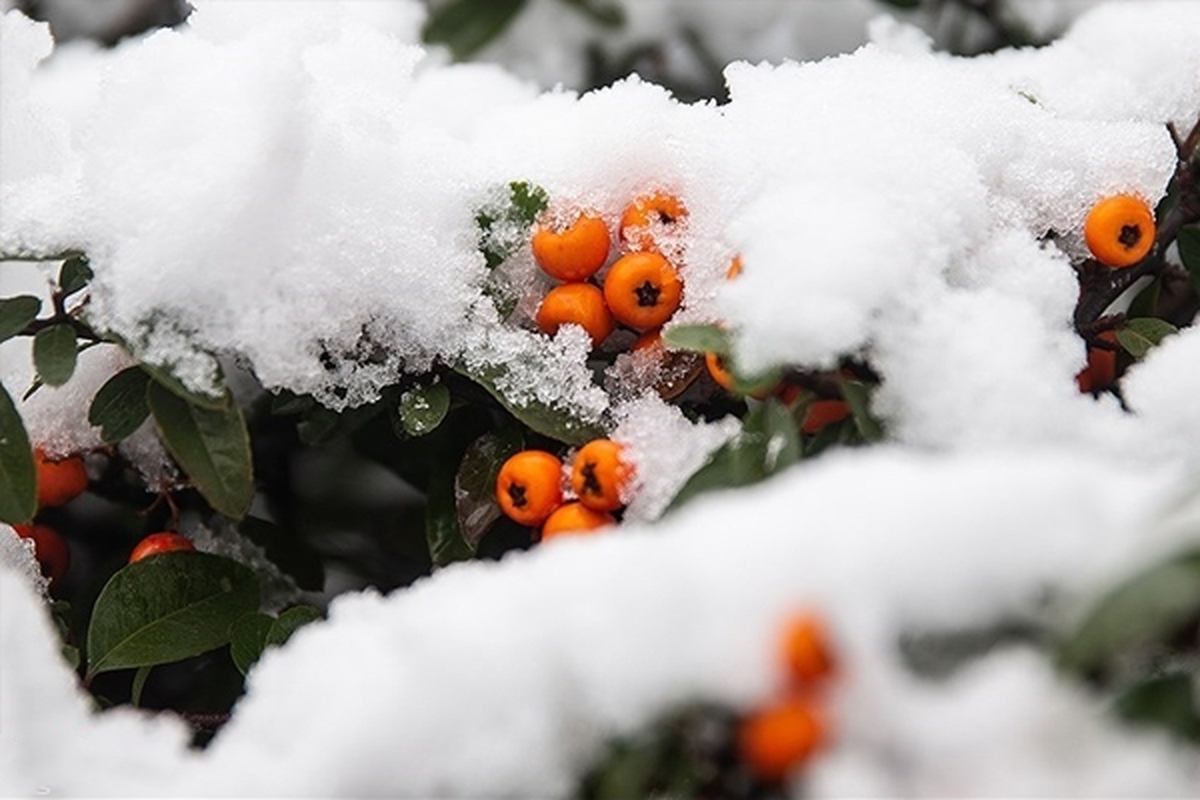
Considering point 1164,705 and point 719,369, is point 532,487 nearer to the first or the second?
point 719,369

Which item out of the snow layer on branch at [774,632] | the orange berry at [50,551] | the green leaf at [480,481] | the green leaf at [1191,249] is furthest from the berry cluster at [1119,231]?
the orange berry at [50,551]

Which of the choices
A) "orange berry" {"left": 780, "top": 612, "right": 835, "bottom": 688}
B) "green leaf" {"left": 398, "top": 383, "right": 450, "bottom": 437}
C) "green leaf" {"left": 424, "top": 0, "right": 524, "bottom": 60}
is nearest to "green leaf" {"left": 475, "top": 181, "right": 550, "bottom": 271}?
"green leaf" {"left": 398, "top": 383, "right": 450, "bottom": 437}

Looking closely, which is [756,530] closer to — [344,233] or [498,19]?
[344,233]

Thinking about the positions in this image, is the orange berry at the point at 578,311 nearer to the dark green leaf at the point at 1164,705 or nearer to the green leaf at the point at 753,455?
the green leaf at the point at 753,455

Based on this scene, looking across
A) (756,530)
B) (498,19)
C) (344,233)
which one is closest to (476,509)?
(344,233)

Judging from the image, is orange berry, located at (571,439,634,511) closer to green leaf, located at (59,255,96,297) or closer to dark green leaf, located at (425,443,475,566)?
dark green leaf, located at (425,443,475,566)
